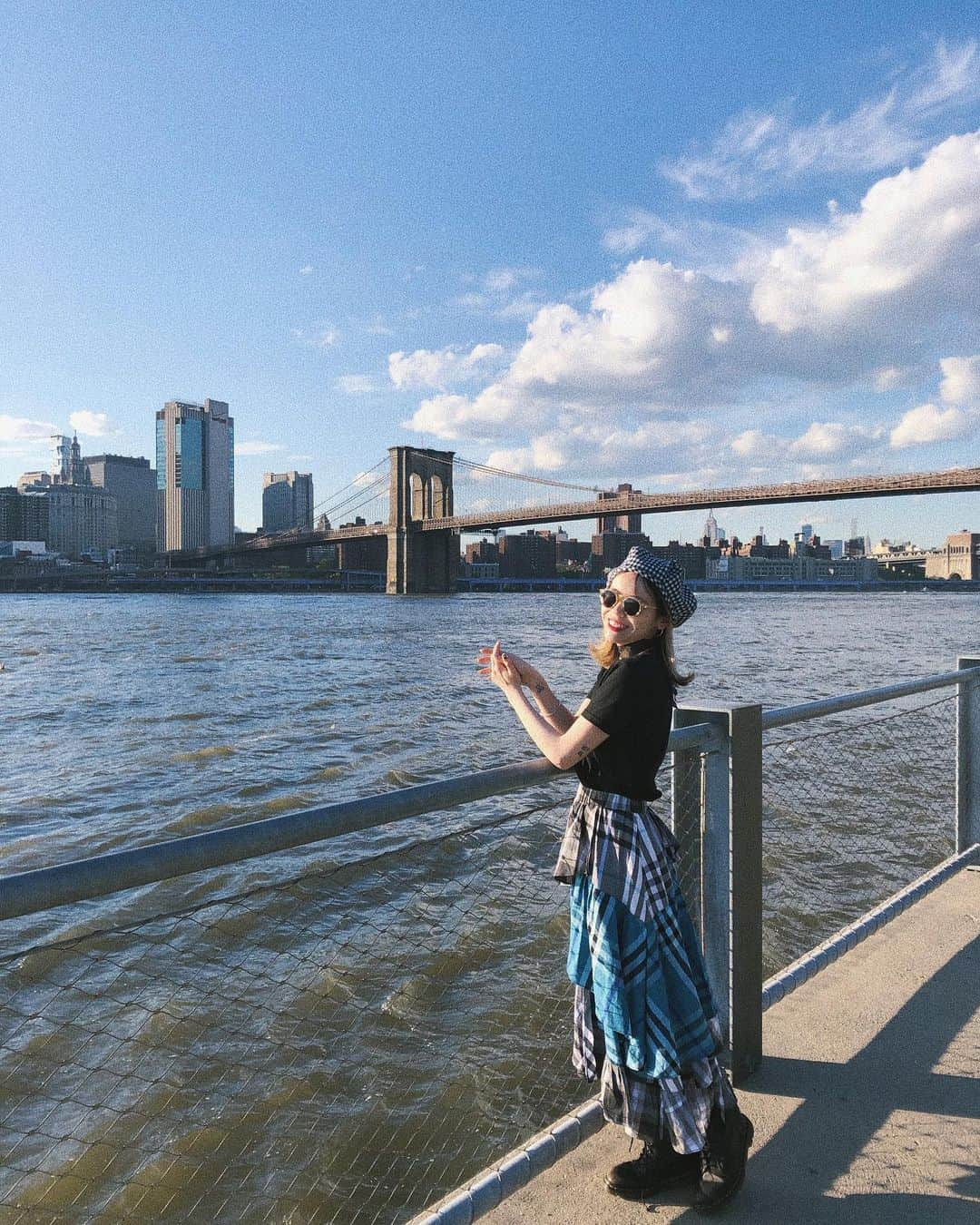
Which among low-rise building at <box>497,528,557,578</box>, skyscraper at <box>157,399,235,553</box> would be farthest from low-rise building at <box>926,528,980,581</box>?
skyscraper at <box>157,399,235,553</box>

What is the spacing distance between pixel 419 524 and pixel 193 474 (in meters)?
88.8

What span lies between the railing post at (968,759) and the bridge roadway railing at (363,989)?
0.04 feet

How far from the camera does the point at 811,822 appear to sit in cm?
676

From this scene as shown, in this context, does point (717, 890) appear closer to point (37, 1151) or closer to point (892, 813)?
point (37, 1151)

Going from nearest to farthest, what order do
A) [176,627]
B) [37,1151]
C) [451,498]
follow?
[37,1151] < [176,627] < [451,498]

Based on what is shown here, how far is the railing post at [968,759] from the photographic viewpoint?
3.78 m

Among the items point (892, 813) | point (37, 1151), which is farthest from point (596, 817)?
point (892, 813)

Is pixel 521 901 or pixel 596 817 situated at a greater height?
pixel 596 817

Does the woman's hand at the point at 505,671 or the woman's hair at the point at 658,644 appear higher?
the woman's hair at the point at 658,644

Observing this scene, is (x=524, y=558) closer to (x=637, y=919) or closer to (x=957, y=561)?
(x=957, y=561)

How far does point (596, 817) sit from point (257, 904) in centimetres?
402

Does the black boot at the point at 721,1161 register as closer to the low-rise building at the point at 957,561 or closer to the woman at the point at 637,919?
the woman at the point at 637,919

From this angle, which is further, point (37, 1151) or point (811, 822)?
point (811, 822)

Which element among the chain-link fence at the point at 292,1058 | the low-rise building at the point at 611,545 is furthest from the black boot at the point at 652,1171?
the low-rise building at the point at 611,545
